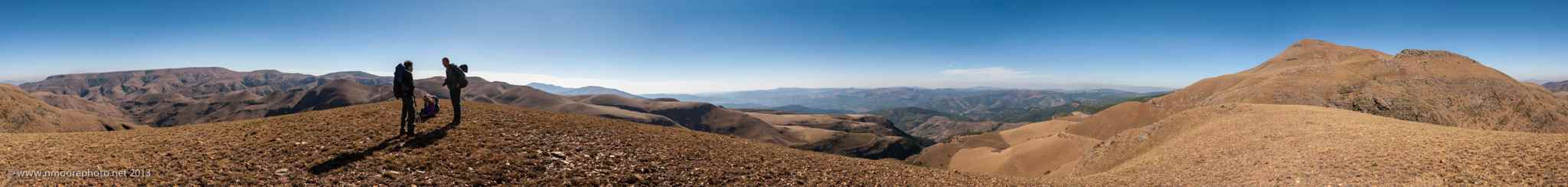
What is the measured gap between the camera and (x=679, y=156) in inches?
603

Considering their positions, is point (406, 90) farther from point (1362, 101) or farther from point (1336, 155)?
point (1362, 101)

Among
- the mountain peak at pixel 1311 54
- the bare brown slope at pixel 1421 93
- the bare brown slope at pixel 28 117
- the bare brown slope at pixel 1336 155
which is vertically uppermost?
the mountain peak at pixel 1311 54

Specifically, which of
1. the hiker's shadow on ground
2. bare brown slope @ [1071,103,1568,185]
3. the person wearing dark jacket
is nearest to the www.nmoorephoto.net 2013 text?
the hiker's shadow on ground

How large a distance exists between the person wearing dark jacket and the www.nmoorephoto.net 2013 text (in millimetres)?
4405

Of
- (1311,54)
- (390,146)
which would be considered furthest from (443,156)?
(1311,54)

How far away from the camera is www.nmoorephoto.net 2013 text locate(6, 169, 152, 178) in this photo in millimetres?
9398

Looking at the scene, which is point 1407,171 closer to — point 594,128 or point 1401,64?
point 594,128

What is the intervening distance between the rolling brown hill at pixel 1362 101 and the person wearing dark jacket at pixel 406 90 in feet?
106

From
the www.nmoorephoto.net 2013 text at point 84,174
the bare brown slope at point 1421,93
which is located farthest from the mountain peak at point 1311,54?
the www.nmoorephoto.net 2013 text at point 84,174

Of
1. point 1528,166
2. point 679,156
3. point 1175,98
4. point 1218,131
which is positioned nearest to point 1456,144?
point 1528,166

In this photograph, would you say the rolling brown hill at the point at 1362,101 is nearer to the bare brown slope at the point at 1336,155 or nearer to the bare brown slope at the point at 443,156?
the bare brown slope at the point at 1336,155

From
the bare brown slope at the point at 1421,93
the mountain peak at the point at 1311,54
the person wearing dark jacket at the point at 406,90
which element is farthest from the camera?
the mountain peak at the point at 1311,54

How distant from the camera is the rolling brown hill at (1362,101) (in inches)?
1462

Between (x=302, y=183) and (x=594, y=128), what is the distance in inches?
318
